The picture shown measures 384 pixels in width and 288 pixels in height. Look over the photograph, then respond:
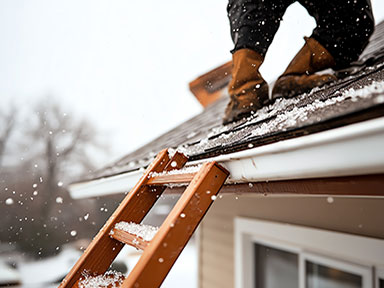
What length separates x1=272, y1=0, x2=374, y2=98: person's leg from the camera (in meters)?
1.91

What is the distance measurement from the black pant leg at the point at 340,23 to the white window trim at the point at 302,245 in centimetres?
97

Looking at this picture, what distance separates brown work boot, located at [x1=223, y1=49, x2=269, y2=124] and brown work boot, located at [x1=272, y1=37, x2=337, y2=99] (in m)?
0.16

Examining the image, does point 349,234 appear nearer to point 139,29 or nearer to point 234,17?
point 234,17

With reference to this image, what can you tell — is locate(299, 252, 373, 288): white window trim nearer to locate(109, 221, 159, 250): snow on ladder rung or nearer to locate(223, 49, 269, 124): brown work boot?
locate(223, 49, 269, 124): brown work boot

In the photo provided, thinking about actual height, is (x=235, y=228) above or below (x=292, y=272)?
above

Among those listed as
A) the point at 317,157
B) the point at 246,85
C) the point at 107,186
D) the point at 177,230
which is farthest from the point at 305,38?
the point at 107,186

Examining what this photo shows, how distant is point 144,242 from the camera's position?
1.16 meters

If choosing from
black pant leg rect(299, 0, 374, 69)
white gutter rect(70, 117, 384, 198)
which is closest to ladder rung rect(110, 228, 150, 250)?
white gutter rect(70, 117, 384, 198)

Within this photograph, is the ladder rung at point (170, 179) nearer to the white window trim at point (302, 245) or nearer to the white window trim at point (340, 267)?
the white window trim at point (302, 245)

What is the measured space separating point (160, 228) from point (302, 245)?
4.52 feet

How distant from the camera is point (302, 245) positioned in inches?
88.1

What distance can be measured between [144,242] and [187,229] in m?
0.14

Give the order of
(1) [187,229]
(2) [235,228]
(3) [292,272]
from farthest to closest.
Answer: (2) [235,228]
(3) [292,272]
(1) [187,229]

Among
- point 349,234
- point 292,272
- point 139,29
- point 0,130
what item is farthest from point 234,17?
point 139,29
